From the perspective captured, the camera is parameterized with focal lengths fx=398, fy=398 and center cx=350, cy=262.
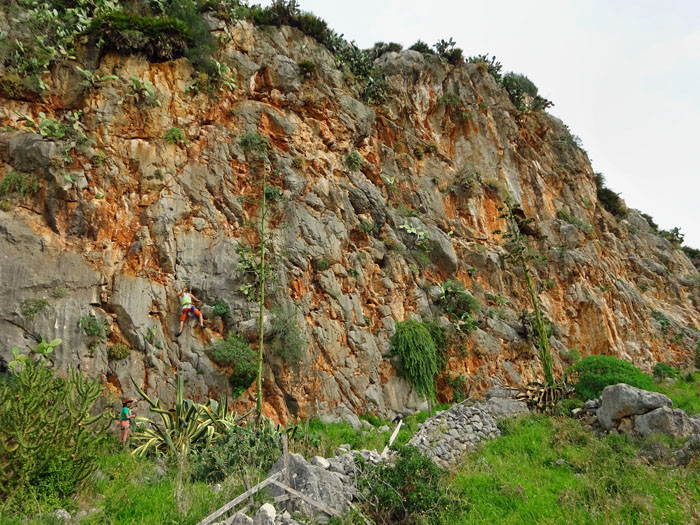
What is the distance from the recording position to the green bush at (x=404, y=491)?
6129mm

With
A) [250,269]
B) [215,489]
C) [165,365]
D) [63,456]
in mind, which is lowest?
[215,489]

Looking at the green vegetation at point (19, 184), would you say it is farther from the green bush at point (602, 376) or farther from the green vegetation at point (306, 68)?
the green bush at point (602, 376)

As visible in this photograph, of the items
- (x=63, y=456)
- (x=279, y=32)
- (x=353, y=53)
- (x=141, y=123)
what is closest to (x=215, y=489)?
(x=63, y=456)

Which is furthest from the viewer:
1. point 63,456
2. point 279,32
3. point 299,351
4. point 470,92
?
point 470,92

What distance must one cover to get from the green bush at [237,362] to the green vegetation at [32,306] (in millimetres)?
4671

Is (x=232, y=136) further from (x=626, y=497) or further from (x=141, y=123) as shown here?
(x=626, y=497)

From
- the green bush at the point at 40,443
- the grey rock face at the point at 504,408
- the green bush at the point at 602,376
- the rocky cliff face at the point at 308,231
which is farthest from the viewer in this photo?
the green bush at the point at 602,376

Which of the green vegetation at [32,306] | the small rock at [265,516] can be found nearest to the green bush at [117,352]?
the green vegetation at [32,306]

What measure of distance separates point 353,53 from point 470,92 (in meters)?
8.26

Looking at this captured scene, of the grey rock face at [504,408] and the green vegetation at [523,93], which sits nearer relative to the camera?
the grey rock face at [504,408]

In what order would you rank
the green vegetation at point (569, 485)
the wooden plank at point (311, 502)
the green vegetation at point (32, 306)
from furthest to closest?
the green vegetation at point (32, 306), the green vegetation at point (569, 485), the wooden plank at point (311, 502)

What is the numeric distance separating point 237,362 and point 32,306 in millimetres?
5625

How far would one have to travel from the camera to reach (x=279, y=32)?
66.6 feet

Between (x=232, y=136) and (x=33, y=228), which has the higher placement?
(x=232, y=136)
